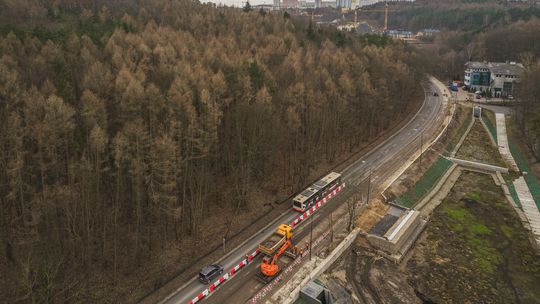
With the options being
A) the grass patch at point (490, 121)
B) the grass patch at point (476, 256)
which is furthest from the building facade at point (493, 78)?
the grass patch at point (476, 256)

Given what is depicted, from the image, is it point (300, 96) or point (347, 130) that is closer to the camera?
point (300, 96)

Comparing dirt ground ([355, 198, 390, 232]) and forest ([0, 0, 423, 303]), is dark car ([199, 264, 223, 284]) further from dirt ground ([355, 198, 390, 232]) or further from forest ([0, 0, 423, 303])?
dirt ground ([355, 198, 390, 232])

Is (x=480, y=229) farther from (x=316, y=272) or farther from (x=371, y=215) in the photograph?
(x=316, y=272)

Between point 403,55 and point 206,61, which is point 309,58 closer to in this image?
point 206,61

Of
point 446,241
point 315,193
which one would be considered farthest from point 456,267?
point 315,193

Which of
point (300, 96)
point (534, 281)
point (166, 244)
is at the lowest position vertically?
point (534, 281)

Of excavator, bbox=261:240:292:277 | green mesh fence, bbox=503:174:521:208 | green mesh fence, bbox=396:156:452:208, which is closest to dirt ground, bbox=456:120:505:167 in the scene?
green mesh fence, bbox=503:174:521:208

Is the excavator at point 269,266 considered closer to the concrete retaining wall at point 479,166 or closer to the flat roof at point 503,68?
the concrete retaining wall at point 479,166

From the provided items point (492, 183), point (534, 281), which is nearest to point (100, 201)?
point (534, 281)
